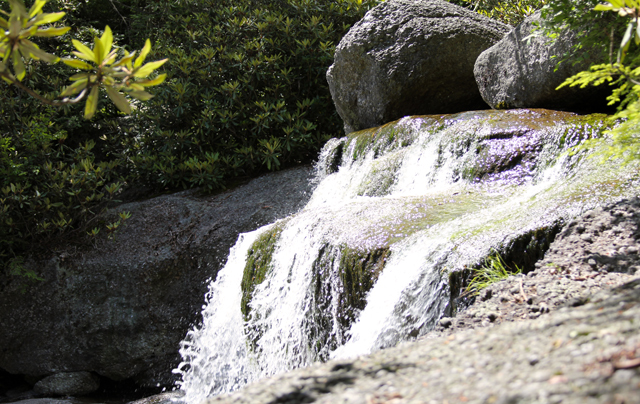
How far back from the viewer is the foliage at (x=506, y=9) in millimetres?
9119

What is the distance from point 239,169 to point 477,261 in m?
5.92

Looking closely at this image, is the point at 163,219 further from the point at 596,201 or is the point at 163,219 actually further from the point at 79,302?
the point at 596,201

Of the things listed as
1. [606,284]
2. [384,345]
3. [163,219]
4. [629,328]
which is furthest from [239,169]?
[629,328]

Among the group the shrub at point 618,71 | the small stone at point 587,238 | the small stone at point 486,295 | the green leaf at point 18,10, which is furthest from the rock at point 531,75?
the green leaf at point 18,10

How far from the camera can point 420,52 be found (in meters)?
7.11

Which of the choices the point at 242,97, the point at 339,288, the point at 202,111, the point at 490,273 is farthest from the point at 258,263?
the point at 242,97

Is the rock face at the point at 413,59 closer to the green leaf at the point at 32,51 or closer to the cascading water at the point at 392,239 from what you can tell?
the cascading water at the point at 392,239

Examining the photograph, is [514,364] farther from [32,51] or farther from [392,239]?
[392,239]

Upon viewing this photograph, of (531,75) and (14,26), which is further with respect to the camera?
(531,75)

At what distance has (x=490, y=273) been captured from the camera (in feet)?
8.89

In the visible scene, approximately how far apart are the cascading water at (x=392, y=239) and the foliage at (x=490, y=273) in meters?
0.07

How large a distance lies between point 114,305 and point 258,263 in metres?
2.89

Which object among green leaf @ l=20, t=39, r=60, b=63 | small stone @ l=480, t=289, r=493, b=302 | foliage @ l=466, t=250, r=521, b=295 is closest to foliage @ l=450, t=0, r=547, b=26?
foliage @ l=466, t=250, r=521, b=295

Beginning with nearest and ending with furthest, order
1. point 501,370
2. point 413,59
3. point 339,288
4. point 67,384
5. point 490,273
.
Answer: point 501,370 < point 490,273 < point 339,288 < point 67,384 < point 413,59
